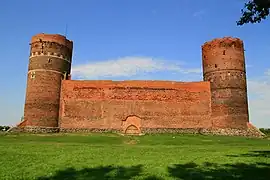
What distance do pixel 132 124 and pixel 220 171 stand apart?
2510cm

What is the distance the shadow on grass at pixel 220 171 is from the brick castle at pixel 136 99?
77.1ft

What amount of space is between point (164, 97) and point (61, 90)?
1168 cm

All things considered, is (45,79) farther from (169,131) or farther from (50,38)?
(169,131)

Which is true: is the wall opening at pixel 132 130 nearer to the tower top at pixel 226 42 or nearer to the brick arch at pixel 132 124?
the brick arch at pixel 132 124

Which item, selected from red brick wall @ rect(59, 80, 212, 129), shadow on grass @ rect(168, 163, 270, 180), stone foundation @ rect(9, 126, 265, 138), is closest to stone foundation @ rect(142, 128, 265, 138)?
stone foundation @ rect(9, 126, 265, 138)

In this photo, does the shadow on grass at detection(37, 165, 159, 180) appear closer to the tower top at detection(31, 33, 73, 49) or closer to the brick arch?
the brick arch

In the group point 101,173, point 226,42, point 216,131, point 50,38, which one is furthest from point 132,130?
point 101,173

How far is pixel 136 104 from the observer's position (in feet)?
113

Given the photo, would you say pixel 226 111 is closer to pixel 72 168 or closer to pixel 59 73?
pixel 59 73

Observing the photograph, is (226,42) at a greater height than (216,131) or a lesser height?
greater

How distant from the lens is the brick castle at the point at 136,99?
3347 cm

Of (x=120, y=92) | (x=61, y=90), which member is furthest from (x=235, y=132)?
(x=61, y=90)

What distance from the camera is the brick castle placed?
33469 mm

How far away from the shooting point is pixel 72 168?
31.8 ft
